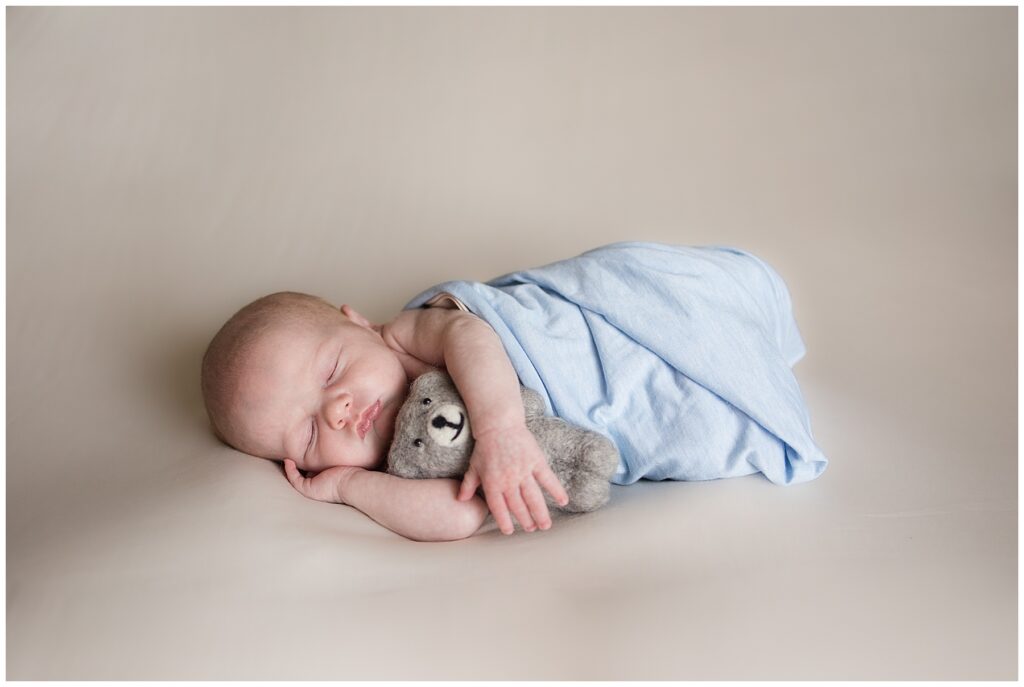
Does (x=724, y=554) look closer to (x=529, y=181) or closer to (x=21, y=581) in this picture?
(x=21, y=581)

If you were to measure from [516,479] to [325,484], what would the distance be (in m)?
0.31

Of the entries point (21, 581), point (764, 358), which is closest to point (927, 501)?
point (764, 358)

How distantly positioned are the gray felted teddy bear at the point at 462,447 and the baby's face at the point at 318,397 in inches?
2.8

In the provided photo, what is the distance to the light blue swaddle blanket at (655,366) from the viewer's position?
1504 mm

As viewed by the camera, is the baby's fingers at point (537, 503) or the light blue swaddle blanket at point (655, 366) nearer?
the baby's fingers at point (537, 503)

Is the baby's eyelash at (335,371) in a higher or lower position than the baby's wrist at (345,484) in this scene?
higher

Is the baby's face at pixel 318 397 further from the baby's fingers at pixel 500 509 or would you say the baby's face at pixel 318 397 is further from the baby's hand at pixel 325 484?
the baby's fingers at pixel 500 509

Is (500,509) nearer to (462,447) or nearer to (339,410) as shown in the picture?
(462,447)

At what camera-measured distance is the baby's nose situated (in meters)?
1.47

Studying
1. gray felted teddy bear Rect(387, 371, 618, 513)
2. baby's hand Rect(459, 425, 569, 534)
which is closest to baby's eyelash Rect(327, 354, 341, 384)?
gray felted teddy bear Rect(387, 371, 618, 513)

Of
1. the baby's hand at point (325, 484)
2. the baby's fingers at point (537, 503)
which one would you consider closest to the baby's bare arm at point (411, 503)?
the baby's hand at point (325, 484)

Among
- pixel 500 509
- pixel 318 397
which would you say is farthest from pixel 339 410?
pixel 500 509

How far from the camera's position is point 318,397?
150cm

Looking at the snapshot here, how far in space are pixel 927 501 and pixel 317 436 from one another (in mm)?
883
